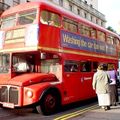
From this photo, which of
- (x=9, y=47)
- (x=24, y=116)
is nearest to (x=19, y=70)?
(x=9, y=47)

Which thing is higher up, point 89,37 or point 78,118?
point 89,37

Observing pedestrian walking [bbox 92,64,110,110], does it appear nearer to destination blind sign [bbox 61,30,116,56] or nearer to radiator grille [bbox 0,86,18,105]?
destination blind sign [bbox 61,30,116,56]

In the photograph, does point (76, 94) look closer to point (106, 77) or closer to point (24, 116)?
point (106, 77)

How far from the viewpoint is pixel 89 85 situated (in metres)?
15.8

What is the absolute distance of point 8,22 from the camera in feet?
45.4

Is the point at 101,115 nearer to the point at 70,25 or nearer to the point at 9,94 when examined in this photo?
the point at 9,94

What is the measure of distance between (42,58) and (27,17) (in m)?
1.67

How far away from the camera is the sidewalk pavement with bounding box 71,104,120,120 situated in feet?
37.2

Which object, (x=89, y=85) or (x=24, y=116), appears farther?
(x=89, y=85)

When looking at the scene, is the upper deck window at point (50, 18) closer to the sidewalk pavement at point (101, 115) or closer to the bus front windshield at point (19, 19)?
the bus front windshield at point (19, 19)

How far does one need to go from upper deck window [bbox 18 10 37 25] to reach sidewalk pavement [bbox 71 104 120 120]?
3.87 m

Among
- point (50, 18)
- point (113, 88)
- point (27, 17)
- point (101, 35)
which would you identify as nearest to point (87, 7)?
point (101, 35)

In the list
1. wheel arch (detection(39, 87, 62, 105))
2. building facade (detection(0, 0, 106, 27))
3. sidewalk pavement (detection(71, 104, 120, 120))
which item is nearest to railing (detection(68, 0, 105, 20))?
building facade (detection(0, 0, 106, 27))

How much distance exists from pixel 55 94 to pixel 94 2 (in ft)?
165
